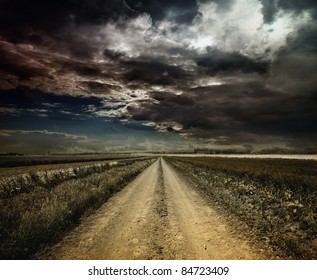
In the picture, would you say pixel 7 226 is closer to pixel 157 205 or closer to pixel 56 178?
pixel 157 205

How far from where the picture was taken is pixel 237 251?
841 cm

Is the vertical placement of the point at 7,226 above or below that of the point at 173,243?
above

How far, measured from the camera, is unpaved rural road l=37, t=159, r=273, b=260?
8219mm

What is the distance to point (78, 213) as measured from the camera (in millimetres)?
13234

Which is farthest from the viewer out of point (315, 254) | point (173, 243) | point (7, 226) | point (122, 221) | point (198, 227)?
point (122, 221)

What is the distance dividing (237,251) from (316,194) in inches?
412

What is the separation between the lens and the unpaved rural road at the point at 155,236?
324 inches

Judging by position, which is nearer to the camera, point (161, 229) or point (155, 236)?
point (155, 236)

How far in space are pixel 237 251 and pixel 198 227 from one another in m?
2.93

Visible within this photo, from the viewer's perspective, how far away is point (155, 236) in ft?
32.9

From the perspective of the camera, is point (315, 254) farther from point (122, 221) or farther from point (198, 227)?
point (122, 221)
